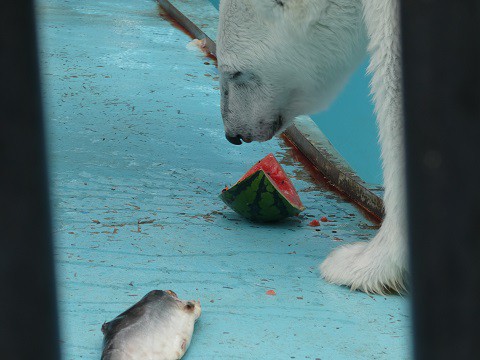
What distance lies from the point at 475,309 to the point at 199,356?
45.2 inches

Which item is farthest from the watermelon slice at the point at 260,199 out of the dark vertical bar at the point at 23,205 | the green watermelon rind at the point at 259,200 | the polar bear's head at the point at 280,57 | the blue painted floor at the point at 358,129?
the dark vertical bar at the point at 23,205

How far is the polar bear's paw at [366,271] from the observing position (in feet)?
5.37

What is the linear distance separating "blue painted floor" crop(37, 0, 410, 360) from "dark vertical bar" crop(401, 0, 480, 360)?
17.4 inches

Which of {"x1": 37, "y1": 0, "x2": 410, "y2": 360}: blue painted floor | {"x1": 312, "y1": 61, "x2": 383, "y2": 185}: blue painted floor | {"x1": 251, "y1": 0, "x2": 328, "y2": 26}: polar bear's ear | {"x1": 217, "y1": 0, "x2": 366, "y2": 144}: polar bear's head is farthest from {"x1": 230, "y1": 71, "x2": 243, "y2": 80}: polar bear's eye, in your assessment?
{"x1": 312, "y1": 61, "x2": 383, "y2": 185}: blue painted floor

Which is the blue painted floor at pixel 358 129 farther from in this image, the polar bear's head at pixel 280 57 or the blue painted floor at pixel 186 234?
the polar bear's head at pixel 280 57

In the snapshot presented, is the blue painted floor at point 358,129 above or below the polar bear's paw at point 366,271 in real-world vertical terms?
below

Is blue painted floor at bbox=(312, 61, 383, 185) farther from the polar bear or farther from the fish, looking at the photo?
the fish

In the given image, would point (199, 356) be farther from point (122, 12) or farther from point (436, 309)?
point (122, 12)

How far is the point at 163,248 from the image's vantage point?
1886 millimetres

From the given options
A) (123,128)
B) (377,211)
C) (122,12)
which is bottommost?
(122,12)

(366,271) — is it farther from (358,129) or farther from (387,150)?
(358,129)

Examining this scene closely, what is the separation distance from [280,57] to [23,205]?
157 cm

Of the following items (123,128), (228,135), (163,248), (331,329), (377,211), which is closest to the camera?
(331,329)

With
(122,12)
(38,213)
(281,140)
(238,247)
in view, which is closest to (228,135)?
(238,247)
